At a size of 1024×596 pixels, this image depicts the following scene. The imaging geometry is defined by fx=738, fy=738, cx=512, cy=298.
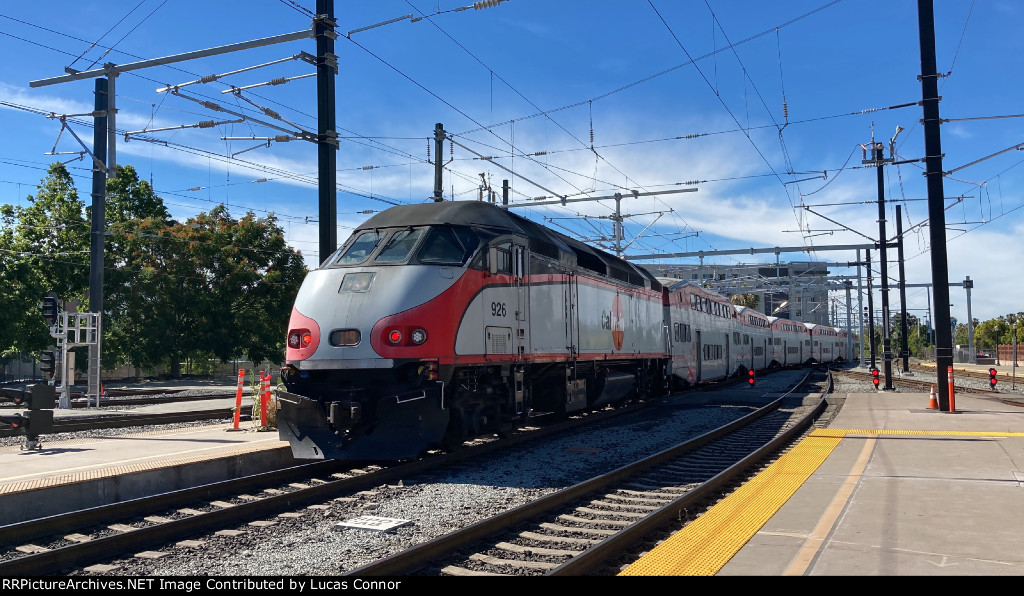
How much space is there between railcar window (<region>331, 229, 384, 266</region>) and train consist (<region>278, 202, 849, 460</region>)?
0.02 metres

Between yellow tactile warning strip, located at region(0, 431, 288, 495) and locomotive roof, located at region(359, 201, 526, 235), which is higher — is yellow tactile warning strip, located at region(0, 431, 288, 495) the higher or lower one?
the lower one

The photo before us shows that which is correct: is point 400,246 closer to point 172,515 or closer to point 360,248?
point 360,248

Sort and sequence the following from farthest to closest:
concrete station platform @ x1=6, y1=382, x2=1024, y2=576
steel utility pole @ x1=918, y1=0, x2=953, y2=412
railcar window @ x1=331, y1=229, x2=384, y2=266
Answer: steel utility pole @ x1=918, y1=0, x2=953, y2=412
railcar window @ x1=331, y1=229, x2=384, y2=266
concrete station platform @ x1=6, y1=382, x2=1024, y2=576

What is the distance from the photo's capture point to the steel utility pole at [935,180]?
654 inches

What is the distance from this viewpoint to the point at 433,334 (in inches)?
383

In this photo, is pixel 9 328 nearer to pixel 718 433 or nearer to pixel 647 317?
pixel 647 317

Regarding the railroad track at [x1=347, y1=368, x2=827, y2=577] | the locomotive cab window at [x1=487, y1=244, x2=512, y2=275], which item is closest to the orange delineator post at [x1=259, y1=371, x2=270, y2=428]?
the locomotive cab window at [x1=487, y1=244, x2=512, y2=275]

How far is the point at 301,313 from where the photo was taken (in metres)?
10.3

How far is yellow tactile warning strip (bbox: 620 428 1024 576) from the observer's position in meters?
5.32

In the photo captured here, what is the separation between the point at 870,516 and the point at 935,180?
41.8 ft

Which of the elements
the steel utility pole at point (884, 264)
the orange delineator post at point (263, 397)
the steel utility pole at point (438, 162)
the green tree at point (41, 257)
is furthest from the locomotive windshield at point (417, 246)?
the green tree at point (41, 257)

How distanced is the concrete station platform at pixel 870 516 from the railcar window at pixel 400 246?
17.9ft
